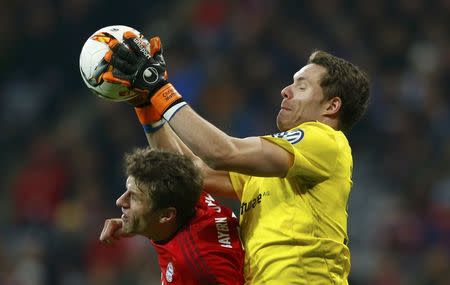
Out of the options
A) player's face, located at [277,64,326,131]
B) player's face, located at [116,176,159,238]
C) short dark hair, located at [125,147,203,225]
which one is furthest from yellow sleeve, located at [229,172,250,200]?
player's face, located at [116,176,159,238]

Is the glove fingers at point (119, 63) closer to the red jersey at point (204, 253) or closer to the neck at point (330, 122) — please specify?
the red jersey at point (204, 253)

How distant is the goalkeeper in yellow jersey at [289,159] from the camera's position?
3.52 meters

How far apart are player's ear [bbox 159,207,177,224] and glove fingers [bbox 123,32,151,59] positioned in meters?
0.59

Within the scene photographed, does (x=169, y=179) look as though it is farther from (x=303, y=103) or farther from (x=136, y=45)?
(x=303, y=103)

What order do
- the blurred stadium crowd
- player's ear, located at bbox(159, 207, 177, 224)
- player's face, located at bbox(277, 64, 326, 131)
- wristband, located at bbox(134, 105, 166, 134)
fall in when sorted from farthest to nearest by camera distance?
the blurred stadium crowd, wristband, located at bbox(134, 105, 166, 134), player's face, located at bbox(277, 64, 326, 131), player's ear, located at bbox(159, 207, 177, 224)

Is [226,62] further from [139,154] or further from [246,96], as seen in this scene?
[139,154]

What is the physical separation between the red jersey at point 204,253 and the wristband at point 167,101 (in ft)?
1.61

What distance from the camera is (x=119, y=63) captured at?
362cm

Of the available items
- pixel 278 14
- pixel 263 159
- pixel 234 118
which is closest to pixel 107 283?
pixel 234 118

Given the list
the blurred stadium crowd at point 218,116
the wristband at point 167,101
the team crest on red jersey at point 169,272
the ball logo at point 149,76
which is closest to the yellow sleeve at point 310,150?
the wristband at point 167,101

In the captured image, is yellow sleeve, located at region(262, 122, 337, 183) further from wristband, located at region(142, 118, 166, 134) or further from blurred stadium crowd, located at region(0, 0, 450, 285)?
blurred stadium crowd, located at region(0, 0, 450, 285)

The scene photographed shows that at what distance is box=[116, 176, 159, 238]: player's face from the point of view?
3.77 m

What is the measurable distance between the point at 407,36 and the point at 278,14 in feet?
4.23

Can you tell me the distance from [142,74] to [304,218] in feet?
2.69
